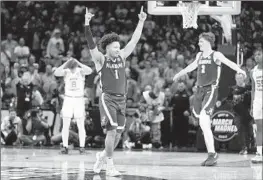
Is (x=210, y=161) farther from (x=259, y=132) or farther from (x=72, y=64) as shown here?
(x=72, y=64)

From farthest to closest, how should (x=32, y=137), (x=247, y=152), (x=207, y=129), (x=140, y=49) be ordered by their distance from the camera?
(x=140, y=49) < (x=32, y=137) < (x=247, y=152) < (x=207, y=129)

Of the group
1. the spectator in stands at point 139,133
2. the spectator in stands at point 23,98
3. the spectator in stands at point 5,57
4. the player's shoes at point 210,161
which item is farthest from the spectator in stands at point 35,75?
the player's shoes at point 210,161

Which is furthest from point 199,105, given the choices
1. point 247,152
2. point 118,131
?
point 247,152

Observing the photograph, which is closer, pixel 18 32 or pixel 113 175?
pixel 113 175

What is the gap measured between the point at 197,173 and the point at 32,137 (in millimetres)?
8876

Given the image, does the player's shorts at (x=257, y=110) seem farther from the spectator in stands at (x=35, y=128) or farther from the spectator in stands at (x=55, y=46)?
the spectator in stands at (x=55, y=46)

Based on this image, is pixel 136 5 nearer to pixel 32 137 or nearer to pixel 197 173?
pixel 32 137

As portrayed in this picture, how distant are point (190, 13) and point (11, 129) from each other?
7.36 metres

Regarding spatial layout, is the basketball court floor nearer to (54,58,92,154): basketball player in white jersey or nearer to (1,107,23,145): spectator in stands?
(54,58,92,154): basketball player in white jersey

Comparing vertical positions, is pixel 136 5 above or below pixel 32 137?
above

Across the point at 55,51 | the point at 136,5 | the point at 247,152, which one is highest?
the point at 136,5

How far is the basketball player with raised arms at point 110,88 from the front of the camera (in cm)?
1023

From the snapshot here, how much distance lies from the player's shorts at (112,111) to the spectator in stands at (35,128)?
27.9ft

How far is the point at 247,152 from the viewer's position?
16406 mm
